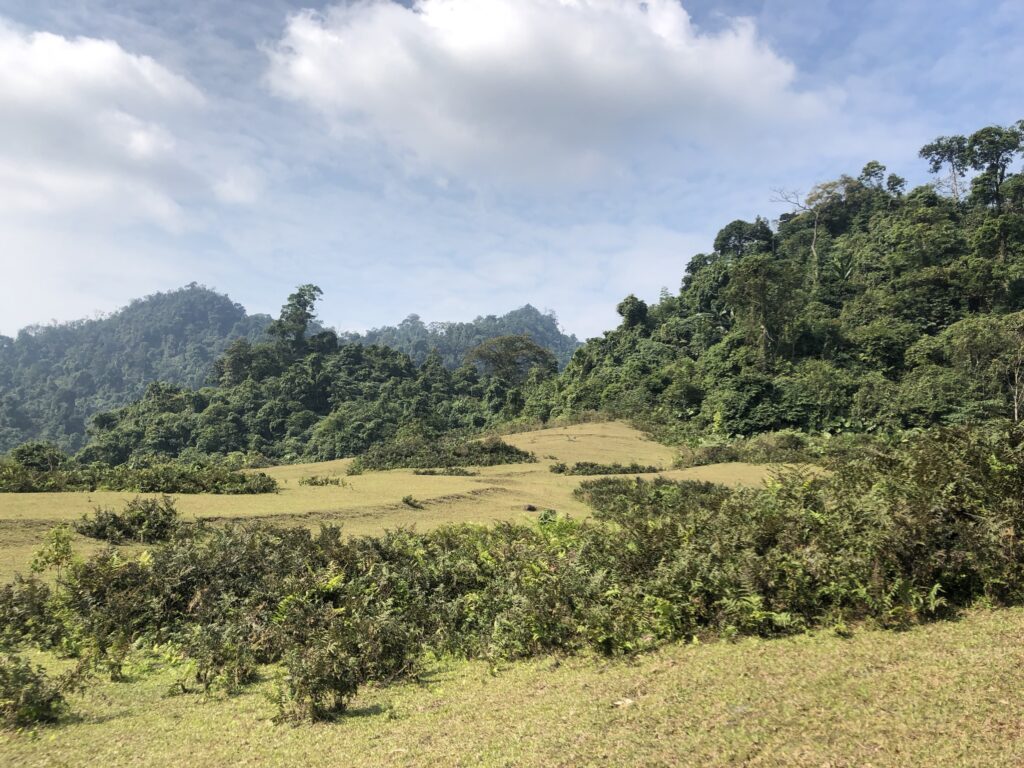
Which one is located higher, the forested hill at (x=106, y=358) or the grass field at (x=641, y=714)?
the forested hill at (x=106, y=358)

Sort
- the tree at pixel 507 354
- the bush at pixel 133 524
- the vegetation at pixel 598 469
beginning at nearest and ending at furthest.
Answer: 1. the bush at pixel 133 524
2. the vegetation at pixel 598 469
3. the tree at pixel 507 354

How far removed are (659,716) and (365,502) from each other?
1310 cm

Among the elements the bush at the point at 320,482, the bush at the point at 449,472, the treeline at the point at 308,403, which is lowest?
the bush at the point at 449,472

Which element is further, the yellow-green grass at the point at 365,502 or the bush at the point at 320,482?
the bush at the point at 320,482

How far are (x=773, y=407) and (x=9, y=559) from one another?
3737 centimetres

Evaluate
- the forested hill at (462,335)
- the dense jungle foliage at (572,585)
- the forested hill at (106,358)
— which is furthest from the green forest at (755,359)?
the forested hill at (462,335)

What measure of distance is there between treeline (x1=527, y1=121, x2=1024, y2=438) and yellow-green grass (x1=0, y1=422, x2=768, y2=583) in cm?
1357

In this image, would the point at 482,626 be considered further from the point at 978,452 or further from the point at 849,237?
the point at 849,237

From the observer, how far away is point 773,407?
37.0 meters

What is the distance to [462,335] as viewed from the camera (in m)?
147

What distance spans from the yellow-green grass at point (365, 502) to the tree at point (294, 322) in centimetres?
4536

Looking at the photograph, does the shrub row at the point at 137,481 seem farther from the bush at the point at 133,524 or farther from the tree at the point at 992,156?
the tree at the point at 992,156

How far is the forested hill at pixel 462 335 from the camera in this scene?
13300 centimetres

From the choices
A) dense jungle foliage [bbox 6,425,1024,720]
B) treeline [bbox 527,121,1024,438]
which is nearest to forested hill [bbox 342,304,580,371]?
treeline [bbox 527,121,1024,438]
